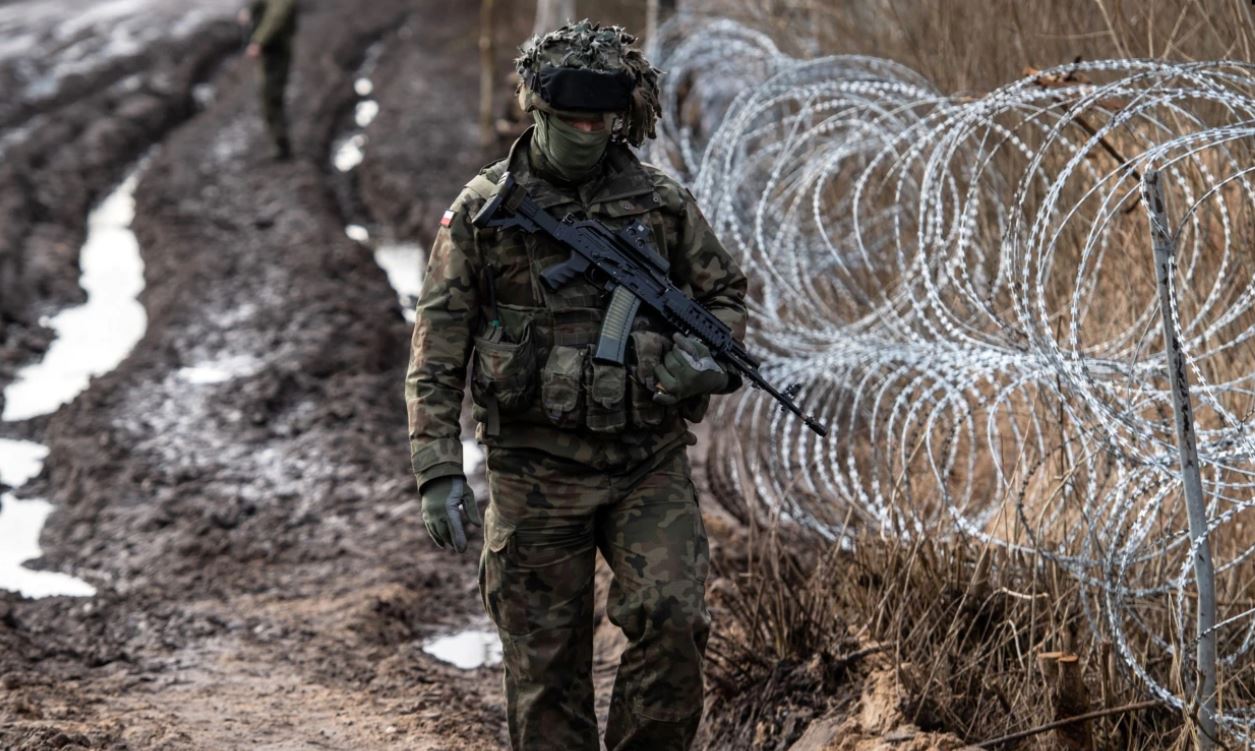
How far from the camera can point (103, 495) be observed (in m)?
6.34

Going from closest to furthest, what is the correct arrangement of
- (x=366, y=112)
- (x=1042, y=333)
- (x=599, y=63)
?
1. (x=599, y=63)
2. (x=1042, y=333)
3. (x=366, y=112)

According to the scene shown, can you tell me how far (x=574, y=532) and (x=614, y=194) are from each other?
724 millimetres

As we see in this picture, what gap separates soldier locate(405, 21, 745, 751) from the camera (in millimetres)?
3301

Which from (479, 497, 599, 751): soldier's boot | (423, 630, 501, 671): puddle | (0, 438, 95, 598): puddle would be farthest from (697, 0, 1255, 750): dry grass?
(0, 438, 95, 598): puddle

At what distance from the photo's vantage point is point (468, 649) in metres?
5.17

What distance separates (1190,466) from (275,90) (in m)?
10.2

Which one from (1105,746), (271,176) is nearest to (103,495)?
(1105,746)

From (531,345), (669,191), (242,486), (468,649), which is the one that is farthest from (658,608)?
(242,486)

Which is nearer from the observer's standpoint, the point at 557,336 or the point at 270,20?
the point at 557,336

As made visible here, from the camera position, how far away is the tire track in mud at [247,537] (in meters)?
4.31

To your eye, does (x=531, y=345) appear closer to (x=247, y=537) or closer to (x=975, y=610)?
(x=975, y=610)

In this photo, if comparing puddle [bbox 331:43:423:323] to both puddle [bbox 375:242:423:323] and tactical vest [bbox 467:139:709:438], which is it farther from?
tactical vest [bbox 467:139:709:438]

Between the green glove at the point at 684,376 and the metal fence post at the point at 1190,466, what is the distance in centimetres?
90

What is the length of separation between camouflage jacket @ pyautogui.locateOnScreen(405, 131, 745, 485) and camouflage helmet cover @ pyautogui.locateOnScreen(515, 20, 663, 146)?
3.8 inches
